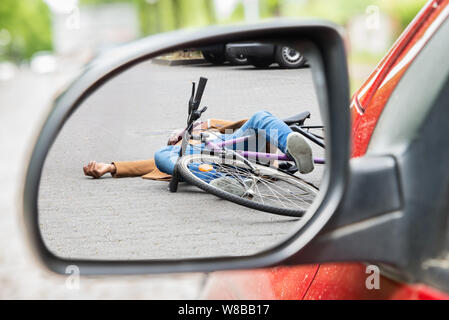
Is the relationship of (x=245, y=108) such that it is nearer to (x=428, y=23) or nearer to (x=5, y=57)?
(x=428, y=23)

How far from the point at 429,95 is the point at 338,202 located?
0.26 meters

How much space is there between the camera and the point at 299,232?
3.74 feet

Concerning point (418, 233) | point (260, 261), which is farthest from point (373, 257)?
point (260, 261)

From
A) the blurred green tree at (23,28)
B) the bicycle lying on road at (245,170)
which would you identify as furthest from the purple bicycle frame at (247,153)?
the blurred green tree at (23,28)

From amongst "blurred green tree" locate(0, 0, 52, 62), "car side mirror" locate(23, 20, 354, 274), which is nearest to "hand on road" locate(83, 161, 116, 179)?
"car side mirror" locate(23, 20, 354, 274)

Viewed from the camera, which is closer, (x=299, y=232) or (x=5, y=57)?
(x=299, y=232)

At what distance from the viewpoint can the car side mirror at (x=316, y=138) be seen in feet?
3.43

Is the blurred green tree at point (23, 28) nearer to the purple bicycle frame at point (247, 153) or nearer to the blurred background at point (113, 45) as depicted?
the blurred background at point (113, 45)

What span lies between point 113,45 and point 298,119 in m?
0.41

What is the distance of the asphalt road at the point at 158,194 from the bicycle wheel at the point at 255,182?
2 centimetres

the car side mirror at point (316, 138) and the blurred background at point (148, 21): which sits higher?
the car side mirror at point (316, 138)

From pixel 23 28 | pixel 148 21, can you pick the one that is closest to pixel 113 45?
pixel 148 21

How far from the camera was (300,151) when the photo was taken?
1215 millimetres

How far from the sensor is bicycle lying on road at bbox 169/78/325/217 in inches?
47.2
